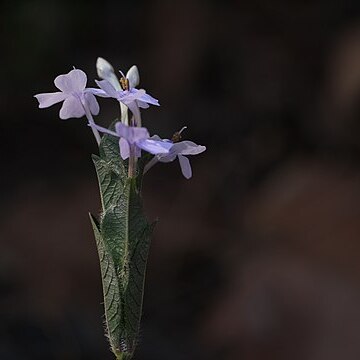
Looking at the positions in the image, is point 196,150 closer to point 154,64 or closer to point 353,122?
point 353,122

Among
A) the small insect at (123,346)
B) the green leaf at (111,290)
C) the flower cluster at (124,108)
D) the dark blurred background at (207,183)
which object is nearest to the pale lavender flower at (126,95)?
the flower cluster at (124,108)

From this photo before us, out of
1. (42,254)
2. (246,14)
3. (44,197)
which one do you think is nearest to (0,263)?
(42,254)

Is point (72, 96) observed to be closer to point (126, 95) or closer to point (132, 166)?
point (126, 95)

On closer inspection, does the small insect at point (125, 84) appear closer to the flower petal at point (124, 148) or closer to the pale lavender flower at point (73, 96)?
the pale lavender flower at point (73, 96)

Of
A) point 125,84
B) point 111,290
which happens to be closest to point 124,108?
point 125,84

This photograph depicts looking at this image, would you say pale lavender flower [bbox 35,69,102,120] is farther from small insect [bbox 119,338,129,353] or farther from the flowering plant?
small insect [bbox 119,338,129,353]

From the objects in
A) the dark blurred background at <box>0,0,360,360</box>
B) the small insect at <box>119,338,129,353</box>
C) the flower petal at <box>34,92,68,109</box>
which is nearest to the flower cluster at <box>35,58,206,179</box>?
the flower petal at <box>34,92,68,109</box>
